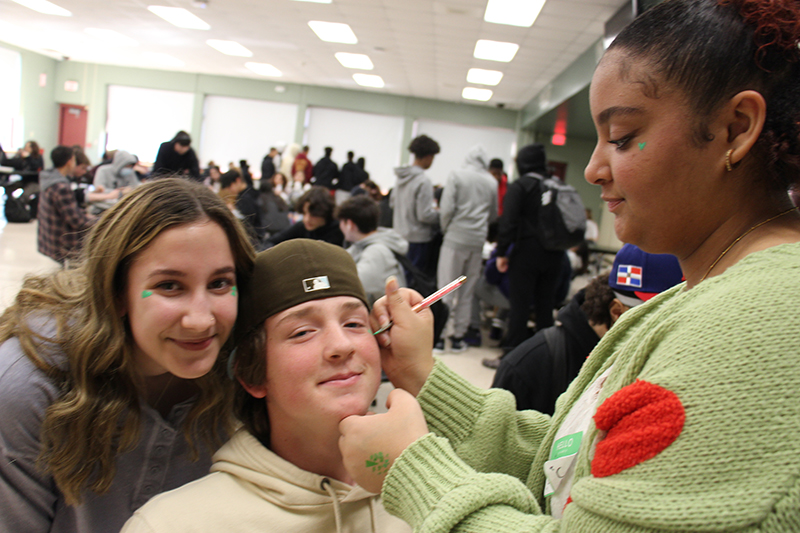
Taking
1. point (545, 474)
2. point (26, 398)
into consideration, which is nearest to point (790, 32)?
point (545, 474)

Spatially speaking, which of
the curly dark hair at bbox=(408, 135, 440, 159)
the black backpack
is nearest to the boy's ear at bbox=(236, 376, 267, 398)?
the black backpack

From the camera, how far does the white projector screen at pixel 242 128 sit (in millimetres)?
14586

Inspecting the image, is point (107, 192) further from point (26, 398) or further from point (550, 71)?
point (550, 71)

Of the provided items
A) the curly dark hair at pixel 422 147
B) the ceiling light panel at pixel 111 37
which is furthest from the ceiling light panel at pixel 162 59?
the curly dark hair at pixel 422 147

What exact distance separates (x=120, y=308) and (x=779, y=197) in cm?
122

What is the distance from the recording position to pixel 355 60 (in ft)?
34.0

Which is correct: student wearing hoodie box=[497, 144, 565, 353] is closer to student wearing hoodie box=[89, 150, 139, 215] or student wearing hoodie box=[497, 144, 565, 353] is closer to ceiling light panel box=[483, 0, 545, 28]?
ceiling light panel box=[483, 0, 545, 28]

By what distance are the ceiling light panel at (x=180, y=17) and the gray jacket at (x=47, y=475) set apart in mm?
8744

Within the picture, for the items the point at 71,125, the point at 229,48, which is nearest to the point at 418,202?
the point at 229,48

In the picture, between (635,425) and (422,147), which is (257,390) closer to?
(635,425)

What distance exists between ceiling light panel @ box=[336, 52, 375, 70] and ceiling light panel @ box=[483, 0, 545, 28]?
364cm

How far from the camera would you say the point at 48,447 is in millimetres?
1078

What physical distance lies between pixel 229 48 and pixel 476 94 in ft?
18.3

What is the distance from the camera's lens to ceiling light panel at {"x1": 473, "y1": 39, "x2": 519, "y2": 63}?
7945mm
